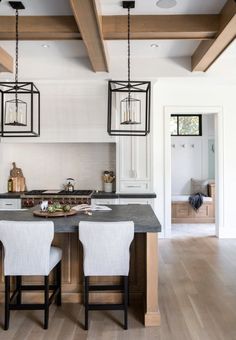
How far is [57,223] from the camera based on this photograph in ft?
9.23

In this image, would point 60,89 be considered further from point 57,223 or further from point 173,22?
point 57,223

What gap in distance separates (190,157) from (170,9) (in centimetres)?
563

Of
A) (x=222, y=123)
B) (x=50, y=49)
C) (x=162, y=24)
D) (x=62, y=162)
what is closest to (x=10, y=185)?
(x=62, y=162)

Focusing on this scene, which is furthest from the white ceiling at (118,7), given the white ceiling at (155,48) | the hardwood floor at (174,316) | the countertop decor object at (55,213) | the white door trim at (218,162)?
the hardwood floor at (174,316)

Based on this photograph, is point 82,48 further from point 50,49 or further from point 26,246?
point 26,246

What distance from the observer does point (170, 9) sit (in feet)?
11.6

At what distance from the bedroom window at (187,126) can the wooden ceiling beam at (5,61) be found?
5.02 meters

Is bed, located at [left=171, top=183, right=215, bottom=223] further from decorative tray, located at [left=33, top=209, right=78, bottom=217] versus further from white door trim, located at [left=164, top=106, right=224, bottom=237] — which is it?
decorative tray, located at [left=33, top=209, right=78, bottom=217]

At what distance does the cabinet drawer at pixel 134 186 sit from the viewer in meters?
5.55

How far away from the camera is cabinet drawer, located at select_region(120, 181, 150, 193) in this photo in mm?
5547

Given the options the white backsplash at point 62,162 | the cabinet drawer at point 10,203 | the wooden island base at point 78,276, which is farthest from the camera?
the white backsplash at point 62,162

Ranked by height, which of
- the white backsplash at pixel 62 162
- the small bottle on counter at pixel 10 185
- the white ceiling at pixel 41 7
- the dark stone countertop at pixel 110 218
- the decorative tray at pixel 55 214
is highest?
the white ceiling at pixel 41 7

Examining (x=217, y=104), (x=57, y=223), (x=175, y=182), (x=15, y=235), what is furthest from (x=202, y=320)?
(x=175, y=182)

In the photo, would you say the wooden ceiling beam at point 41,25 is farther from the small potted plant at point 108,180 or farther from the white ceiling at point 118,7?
the small potted plant at point 108,180
